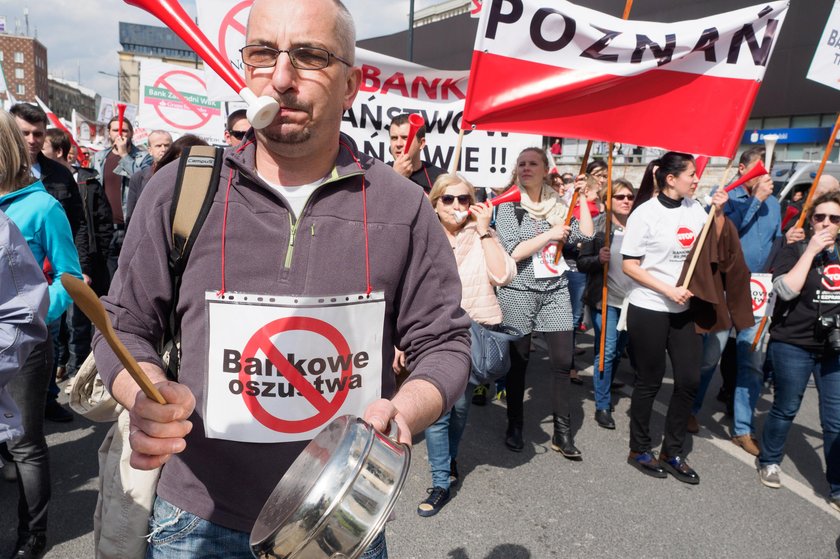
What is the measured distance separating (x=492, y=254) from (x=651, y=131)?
1.47 m

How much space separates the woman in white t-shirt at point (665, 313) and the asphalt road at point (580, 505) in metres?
0.23

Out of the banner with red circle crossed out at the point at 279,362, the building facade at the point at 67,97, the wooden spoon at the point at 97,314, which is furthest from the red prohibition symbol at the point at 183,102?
the building facade at the point at 67,97

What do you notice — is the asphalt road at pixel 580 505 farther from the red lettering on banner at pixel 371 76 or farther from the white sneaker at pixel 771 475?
the red lettering on banner at pixel 371 76

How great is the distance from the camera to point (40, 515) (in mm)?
2939

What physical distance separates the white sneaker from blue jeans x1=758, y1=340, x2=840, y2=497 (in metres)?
0.03

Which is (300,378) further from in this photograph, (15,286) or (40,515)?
(40,515)

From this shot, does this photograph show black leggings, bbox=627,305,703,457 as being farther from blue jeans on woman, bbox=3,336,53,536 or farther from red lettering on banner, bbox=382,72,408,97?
blue jeans on woman, bbox=3,336,53,536

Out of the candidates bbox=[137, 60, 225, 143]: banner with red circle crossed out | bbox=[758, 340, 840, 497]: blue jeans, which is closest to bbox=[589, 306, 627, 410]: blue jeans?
bbox=[758, 340, 840, 497]: blue jeans

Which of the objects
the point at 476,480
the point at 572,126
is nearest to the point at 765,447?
the point at 476,480

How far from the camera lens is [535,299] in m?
4.34

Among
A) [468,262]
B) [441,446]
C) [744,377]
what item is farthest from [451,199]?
[744,377]

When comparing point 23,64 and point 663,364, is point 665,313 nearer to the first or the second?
point 663,364

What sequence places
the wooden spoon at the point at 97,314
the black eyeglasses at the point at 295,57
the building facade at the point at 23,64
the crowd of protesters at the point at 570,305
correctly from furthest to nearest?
the building facade at the point at 23,64, the crowd of protesters at the point at 570,305, the black eyeglasses at the point at 295,57, the wooden spoon at the point at 97,314

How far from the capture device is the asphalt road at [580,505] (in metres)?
3.24
